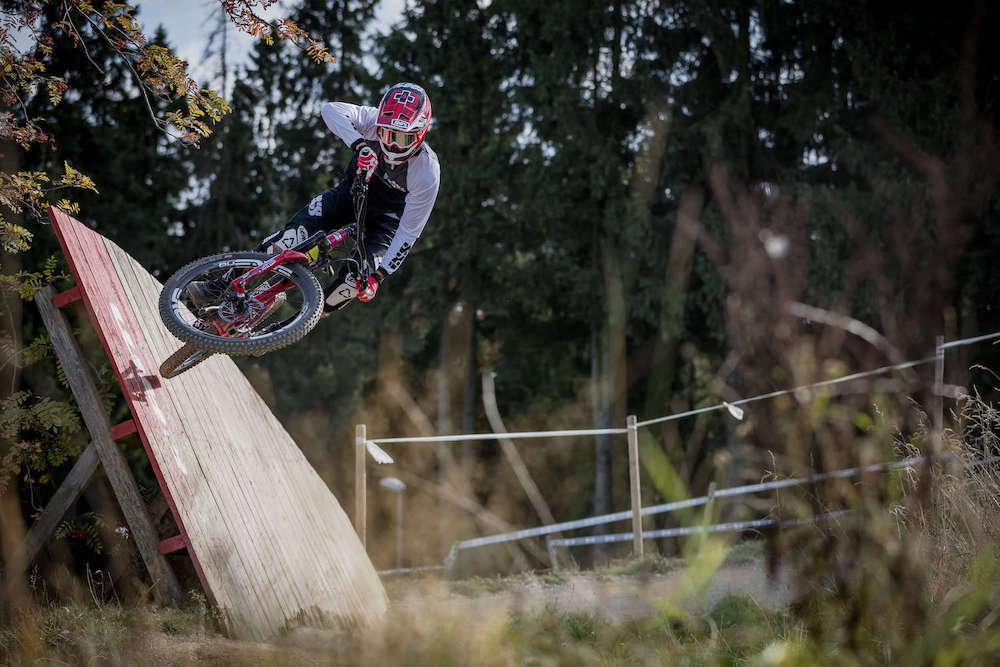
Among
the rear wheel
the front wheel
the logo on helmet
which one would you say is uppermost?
the logo on helmet

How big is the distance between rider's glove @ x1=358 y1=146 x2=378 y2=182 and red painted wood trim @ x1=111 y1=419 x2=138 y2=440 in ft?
6.11

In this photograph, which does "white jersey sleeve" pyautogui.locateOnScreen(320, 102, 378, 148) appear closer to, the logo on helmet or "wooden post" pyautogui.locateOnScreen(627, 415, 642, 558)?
the logo on helmet

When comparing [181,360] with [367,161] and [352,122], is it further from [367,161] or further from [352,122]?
[352,122]

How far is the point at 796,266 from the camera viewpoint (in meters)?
1.78

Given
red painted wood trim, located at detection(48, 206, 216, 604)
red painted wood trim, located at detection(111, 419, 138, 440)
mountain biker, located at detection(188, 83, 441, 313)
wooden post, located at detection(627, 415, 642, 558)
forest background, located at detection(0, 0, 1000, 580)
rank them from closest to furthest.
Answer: red painted wood trim, located at detection(48, 206, 216, 604) < red painted wood trim, located at detection(111, 419, 138, 440) < mountain biker, located at detection(188, 83, 441, 313) < wooden post, located at detection(627, 415, 642, 558) < forest background, located at detection(0, 0, 1000, 580)

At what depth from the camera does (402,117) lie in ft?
14.8

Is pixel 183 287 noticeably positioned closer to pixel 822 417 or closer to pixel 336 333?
pixel 822 417

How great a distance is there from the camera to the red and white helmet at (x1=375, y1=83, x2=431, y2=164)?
4496 mm

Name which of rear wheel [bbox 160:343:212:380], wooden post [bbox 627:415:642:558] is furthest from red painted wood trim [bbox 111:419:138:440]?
wooden post [bbox 627:415:642:558]

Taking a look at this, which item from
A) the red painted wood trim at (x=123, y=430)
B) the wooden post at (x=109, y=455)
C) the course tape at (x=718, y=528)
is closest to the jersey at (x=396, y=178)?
the red painted wood trim at (x=123, y=430)

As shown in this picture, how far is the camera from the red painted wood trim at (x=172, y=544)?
4273 mm

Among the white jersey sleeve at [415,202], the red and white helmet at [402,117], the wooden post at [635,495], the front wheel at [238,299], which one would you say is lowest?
the wooden post at [635,495]

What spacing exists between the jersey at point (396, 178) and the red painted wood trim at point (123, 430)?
1648mm

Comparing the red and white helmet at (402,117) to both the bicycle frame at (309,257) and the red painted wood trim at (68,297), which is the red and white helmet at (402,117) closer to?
the bicycle frame at (309,257)
